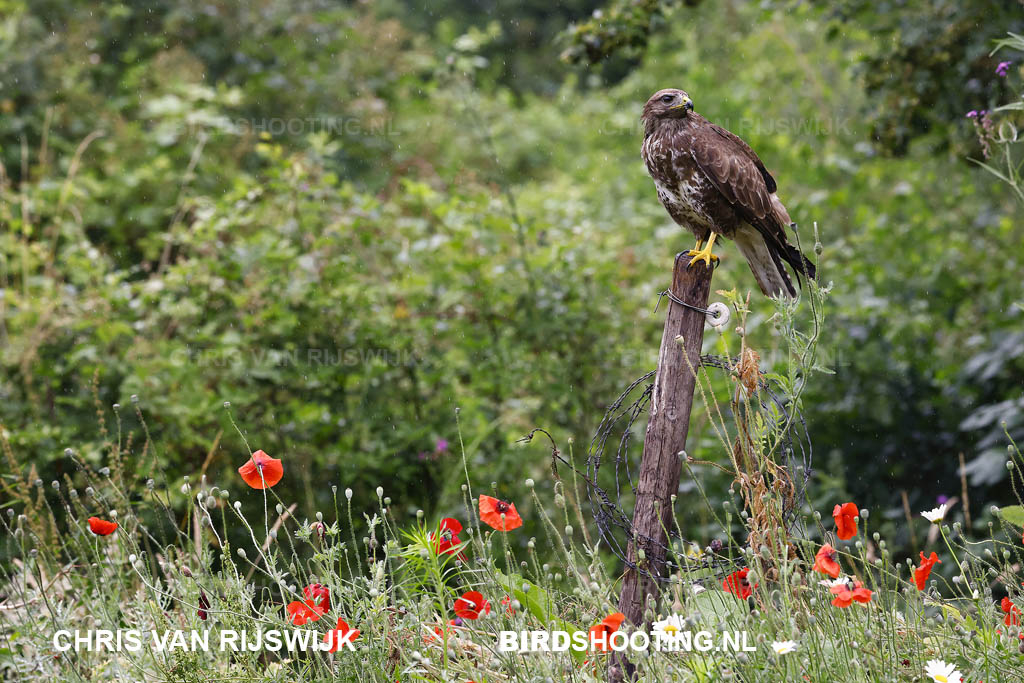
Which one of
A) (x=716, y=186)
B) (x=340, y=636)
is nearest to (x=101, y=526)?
(x=340, y=636)

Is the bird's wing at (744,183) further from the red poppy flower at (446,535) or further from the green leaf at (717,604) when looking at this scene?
the red poppy flower at (446,535)

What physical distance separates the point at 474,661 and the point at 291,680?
408mm

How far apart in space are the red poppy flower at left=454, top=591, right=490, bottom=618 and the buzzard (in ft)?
3.18

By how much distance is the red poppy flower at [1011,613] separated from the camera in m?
1.77

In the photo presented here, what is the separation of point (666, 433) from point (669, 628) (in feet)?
1.79

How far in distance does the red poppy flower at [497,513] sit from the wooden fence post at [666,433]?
1.04 feet

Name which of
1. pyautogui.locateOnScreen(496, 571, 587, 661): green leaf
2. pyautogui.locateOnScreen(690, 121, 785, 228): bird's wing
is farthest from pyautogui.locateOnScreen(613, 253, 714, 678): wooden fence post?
pyautogui.locateOnScreen(690, 121, 785, 228): bird's wing

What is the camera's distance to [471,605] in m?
1.90


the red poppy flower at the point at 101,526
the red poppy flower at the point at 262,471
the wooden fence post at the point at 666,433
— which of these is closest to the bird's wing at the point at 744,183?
the wooden fence post at the point at 666,433

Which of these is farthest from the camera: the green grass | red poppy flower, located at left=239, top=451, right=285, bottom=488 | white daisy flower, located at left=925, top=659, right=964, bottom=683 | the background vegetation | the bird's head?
the background vegetation

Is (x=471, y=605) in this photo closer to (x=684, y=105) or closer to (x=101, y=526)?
(x=101, y=526)

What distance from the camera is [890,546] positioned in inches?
145

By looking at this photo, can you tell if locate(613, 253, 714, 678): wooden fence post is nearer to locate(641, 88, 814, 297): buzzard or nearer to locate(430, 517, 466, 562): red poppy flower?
locate(641, 88, 814, 297): buzzard

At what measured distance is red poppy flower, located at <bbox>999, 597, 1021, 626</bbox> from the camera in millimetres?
1773
